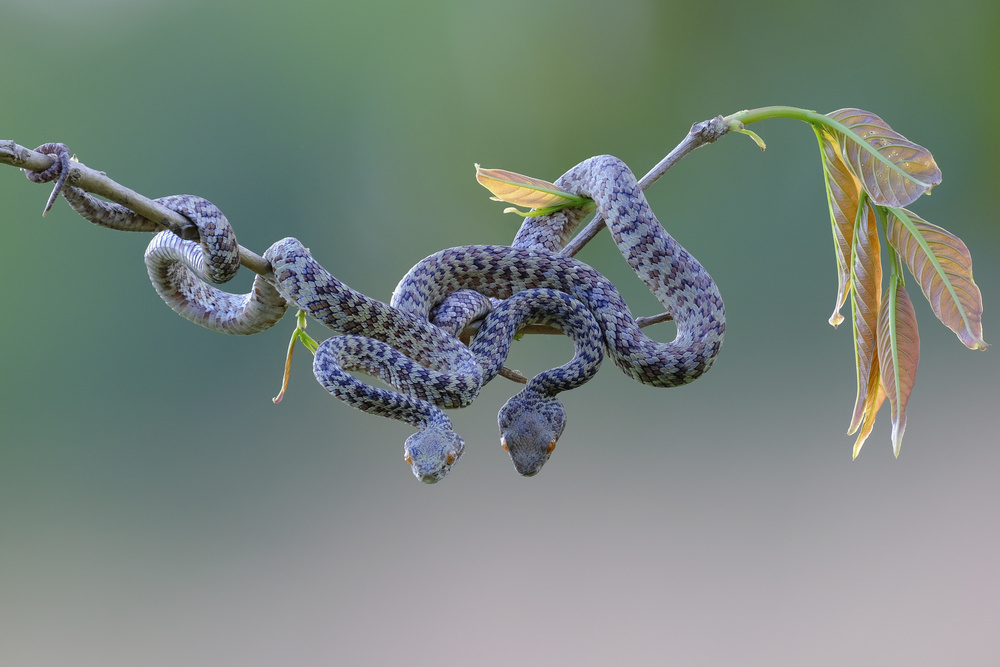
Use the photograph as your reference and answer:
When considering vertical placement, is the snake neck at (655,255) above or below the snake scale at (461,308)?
above

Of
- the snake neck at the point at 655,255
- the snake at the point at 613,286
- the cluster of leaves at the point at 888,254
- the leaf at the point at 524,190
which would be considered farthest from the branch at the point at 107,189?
the cluster of leaves at the point at 888,254

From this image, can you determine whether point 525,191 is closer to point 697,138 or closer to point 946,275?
point 697,138

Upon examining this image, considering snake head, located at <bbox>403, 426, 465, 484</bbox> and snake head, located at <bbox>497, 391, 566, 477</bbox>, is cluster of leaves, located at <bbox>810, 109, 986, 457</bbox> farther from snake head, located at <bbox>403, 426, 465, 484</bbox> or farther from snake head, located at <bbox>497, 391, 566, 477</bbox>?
snake head, located at <bbox>403, 426, 465, 484</bbox>

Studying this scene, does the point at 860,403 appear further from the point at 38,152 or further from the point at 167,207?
the point at 38,152

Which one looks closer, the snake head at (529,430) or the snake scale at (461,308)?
the snake scale at (461,308)

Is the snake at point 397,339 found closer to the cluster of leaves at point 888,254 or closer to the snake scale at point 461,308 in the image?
the snake scale at point 461,308
